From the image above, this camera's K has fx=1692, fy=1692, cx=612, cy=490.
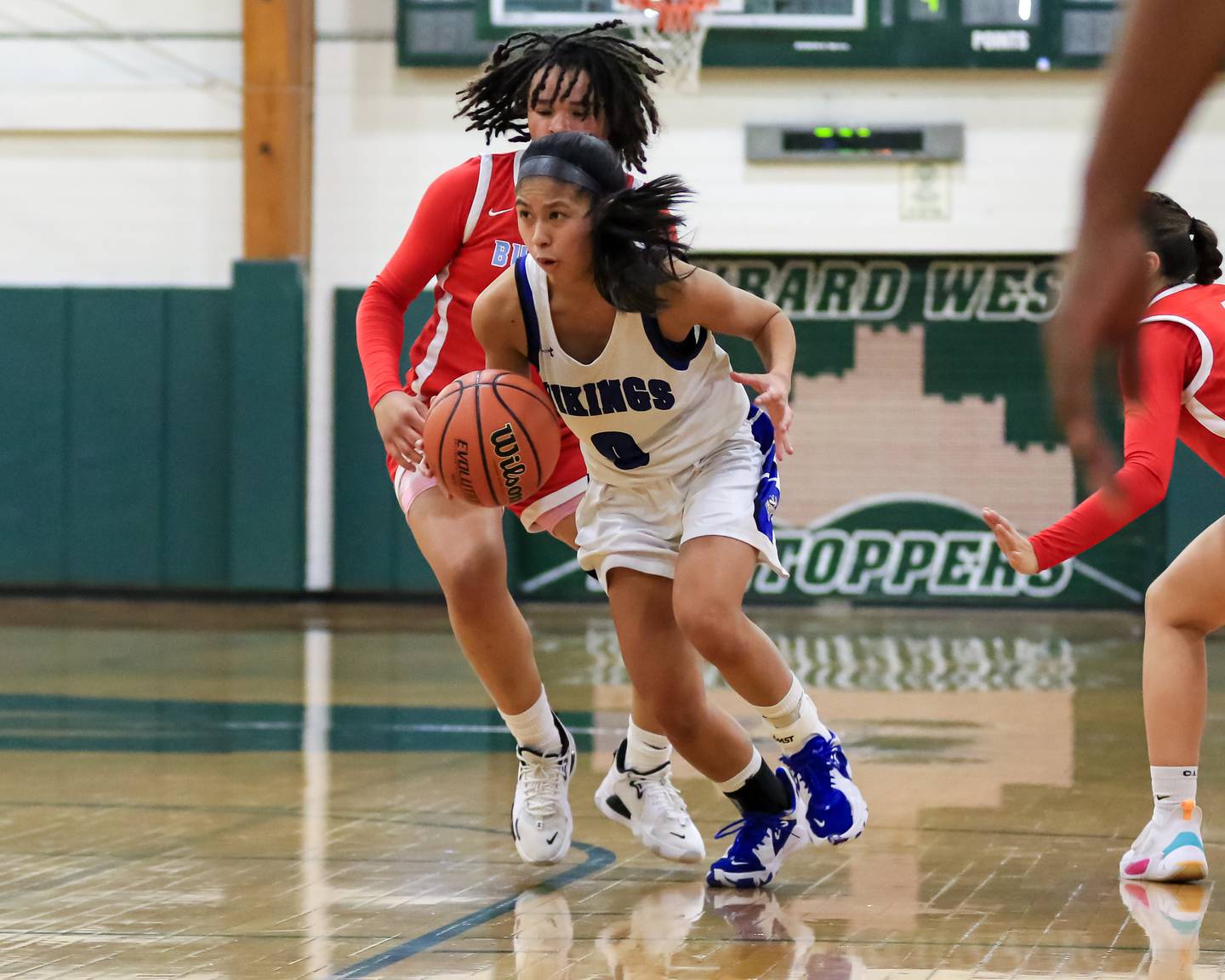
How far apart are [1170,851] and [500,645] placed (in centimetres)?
154

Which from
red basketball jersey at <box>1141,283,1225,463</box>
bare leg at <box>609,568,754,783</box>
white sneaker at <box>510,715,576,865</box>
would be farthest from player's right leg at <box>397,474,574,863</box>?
red basketball jersey at <box>1141,283,1225,463</box>

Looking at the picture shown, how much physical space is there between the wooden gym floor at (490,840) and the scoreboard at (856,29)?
4.81 metres

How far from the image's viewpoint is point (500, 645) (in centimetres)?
387

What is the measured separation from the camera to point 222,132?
12117 mm

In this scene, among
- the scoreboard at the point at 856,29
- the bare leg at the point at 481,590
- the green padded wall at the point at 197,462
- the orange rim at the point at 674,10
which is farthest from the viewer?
the green padded wall at the point at 197,462

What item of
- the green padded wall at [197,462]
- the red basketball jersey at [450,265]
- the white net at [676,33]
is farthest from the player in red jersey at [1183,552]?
the green padded wall at [197,462]

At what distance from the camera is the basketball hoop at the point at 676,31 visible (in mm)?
11078

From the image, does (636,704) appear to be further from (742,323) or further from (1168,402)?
(1168,402)

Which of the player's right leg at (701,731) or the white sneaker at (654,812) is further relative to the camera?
the white sneaker at (654,812)

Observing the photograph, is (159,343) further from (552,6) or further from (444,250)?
(444,250)

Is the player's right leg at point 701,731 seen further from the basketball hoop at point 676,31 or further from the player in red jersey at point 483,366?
the basketball hoop at point 676,31

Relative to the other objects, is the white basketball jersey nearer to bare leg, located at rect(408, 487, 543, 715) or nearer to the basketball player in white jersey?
the basketball player in white jersey

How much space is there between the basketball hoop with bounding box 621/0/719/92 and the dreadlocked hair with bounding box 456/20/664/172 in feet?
23.8

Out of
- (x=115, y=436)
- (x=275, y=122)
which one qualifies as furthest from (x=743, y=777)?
(x=115, y=436)
